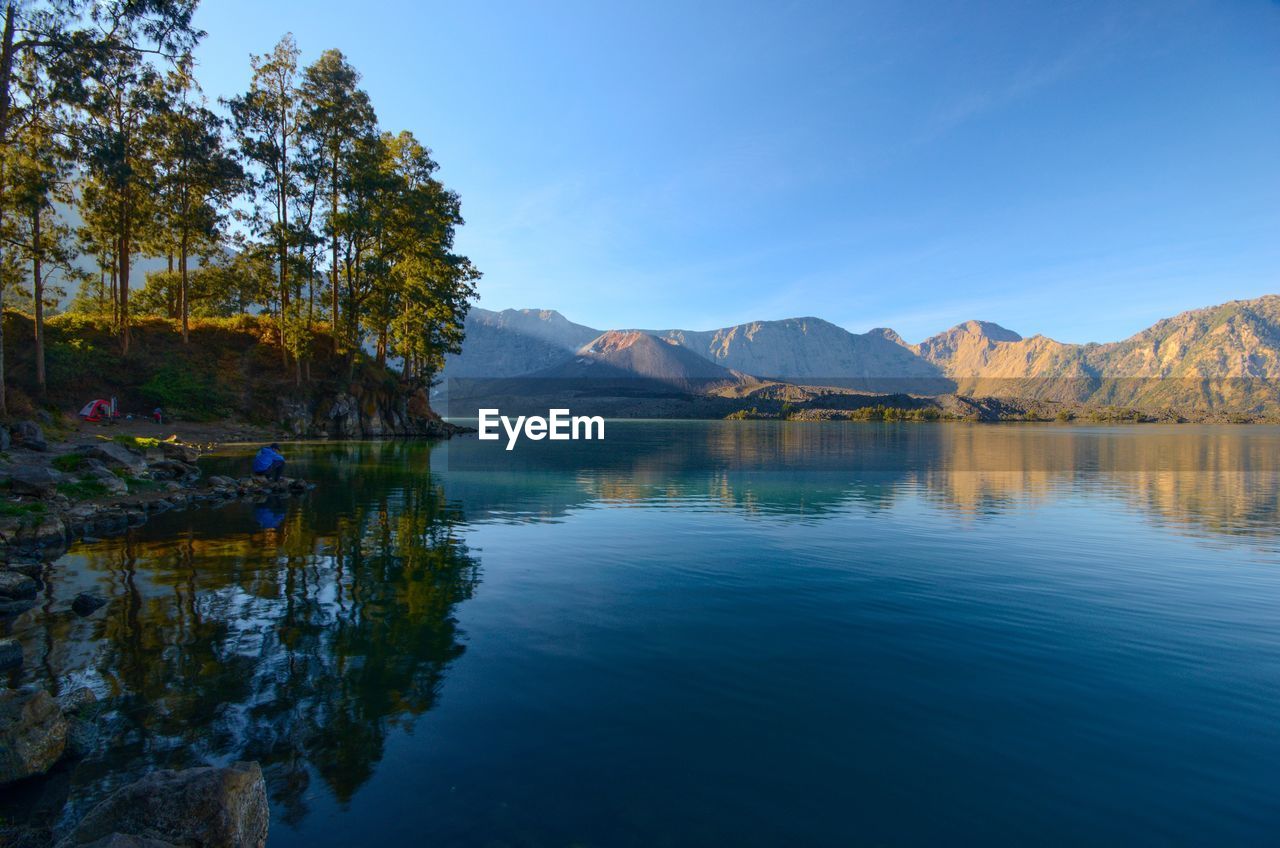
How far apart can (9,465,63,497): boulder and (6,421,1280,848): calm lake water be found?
4.02 m

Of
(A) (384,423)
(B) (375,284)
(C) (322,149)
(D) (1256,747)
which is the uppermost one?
(C) (322,149)

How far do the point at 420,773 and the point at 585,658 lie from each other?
16.3ft

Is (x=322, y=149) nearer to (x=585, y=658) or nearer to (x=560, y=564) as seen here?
(x=560, y=564)

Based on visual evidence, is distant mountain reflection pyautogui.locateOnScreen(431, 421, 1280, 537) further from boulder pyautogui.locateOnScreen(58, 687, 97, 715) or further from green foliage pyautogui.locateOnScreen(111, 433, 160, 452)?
boulder pyautogui.locateOnScreen(58, 687, 97, 715)

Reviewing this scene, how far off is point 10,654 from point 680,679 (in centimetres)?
1354

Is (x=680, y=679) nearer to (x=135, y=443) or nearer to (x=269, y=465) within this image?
(x=269, y=465)

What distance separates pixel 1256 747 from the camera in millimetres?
10203

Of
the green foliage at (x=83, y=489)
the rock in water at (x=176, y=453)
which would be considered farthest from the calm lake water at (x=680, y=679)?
the rock in water at (x=176, y=453)

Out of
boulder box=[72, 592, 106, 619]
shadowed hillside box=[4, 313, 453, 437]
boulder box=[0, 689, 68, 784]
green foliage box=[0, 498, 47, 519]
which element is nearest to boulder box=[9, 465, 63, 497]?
green foliage box=[0, 498, 47, 519]

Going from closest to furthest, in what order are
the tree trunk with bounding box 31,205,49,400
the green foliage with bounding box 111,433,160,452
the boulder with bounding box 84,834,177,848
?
the boulder with bounding box 84,834,177,848
the green foliage with bounding box 111,433,160,452
the tree trunk with bounding box 31,205,49,400

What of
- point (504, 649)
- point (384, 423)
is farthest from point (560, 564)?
point (384, 423)

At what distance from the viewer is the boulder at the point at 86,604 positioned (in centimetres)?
1480

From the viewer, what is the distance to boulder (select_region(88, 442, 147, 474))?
1227 inches

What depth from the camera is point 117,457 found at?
32.0 metres
